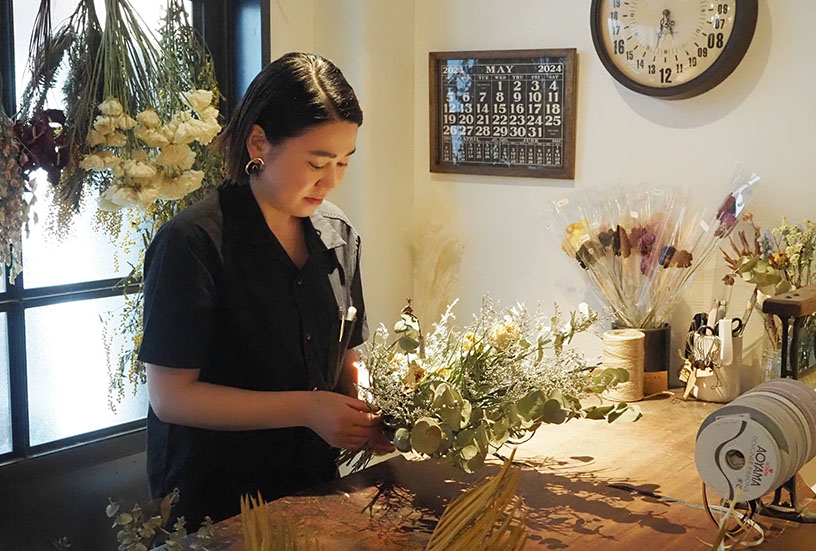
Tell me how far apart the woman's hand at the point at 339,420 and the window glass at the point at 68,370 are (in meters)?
1.19

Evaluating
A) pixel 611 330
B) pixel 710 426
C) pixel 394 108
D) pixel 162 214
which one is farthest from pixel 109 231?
pixel 710 426

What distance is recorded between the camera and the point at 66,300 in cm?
276

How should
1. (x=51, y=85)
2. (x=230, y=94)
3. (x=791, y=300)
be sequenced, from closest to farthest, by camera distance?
(x=791, y=300)
(x=51, y=85)
(x=230, y=94)

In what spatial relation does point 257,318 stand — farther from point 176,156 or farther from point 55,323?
point 55,323

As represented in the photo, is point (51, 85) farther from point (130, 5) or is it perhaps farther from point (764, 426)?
point (764, 426)

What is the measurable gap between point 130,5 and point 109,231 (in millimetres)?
628

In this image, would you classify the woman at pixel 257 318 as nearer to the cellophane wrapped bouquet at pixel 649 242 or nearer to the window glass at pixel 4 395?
the window glass at pixel 4 395

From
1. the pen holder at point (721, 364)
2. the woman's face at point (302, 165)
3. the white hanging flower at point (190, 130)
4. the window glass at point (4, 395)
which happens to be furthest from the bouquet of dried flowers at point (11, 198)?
the pen holder at point (721, 364)

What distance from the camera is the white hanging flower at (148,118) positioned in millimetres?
2561

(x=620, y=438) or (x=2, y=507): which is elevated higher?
(x=620, y=438)

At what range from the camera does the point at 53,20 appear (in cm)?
263

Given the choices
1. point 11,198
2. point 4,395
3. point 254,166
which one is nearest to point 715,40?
point 254,166

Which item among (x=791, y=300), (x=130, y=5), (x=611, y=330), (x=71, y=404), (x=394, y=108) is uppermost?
(x=130, y=5)

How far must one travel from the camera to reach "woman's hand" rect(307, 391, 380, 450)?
6.07 ft
